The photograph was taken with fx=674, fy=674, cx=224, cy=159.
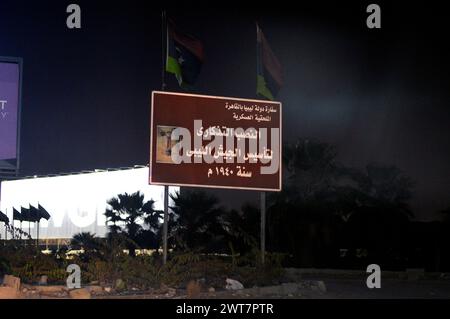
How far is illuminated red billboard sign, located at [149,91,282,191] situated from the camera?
17.5 m

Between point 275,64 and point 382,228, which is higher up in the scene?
point 275,64

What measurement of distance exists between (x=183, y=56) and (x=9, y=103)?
795 centimetres

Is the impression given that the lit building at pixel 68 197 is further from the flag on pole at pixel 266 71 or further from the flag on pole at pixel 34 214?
the flag on pole at pixel 266 71

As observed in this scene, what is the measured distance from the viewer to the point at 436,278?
2550 cm

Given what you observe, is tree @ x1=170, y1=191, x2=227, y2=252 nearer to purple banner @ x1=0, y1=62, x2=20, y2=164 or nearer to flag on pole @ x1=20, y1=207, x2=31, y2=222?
flag on pole @ x1=20, y1=207, x2=31, y2=222

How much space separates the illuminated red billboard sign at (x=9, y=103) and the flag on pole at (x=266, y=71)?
8948mm

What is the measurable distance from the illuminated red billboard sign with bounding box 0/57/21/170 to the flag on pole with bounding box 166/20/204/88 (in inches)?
300

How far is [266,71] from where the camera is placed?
2053cm

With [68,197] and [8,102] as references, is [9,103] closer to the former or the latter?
[8,102]

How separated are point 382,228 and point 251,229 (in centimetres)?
600

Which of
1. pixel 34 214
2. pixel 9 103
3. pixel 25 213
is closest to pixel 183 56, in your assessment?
pixel 9 103

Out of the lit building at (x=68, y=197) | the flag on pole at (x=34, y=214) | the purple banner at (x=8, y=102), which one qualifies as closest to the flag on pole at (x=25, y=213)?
the flag on pole at (x=34, y=214)
